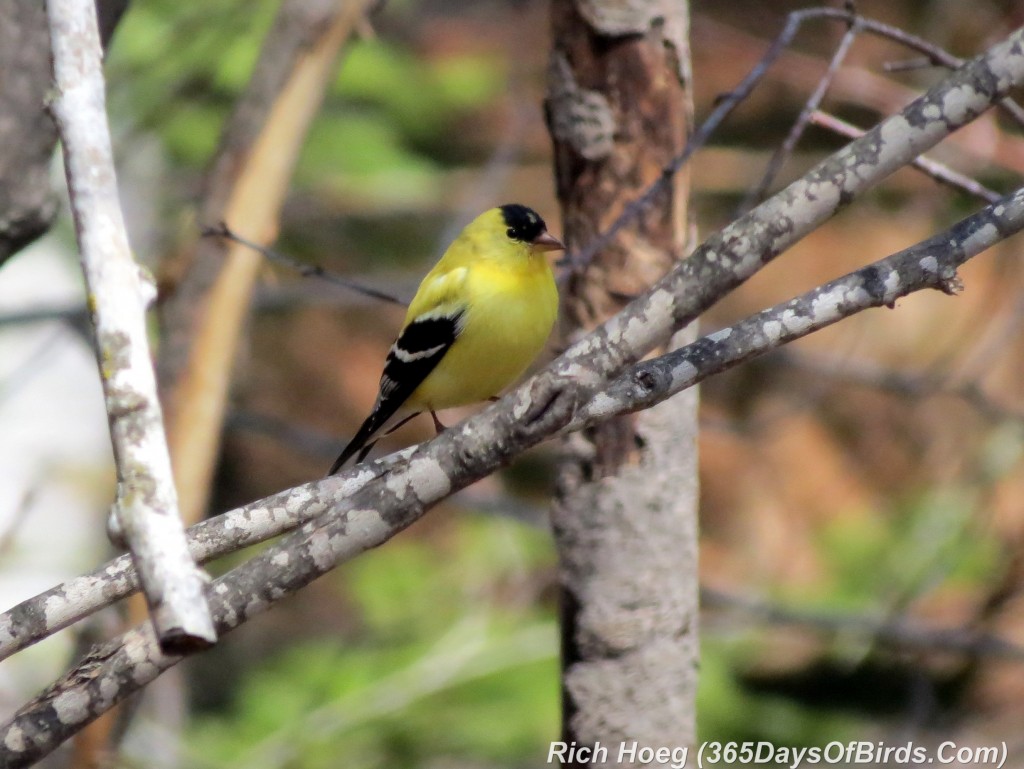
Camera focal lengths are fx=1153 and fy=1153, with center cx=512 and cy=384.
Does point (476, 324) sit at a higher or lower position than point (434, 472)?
higher

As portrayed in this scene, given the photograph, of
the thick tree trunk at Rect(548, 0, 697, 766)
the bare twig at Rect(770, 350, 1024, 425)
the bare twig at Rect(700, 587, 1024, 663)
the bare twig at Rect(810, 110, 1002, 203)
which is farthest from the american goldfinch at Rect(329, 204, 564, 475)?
the bare twig at Rect(770, 350, 1024, 425)

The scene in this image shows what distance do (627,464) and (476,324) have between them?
0.82m

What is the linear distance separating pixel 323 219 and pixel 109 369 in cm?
671

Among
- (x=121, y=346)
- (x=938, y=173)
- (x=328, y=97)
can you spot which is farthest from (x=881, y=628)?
(x=121, y=346)

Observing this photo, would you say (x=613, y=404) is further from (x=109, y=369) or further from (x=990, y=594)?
(x=990, y=594)

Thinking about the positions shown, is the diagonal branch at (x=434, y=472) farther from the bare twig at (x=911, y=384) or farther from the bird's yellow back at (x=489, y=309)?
the bare twig at (x=911, y=384)

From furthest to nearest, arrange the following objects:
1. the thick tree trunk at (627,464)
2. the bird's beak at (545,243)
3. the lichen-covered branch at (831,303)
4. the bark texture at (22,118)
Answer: the bird's beak at (545,243), the bark texture at (22,118), the thick tree trunk at (627,464), the lichen-covered branch at (831,303)

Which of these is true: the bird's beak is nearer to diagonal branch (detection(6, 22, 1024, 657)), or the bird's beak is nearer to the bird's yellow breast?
the bird's yellow breast

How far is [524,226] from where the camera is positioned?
394 cm

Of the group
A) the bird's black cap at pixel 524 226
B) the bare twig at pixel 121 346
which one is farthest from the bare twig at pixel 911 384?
the bare twig at pixel 121 346

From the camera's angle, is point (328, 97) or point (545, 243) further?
point (328, 97)

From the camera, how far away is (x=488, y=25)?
9750 mm

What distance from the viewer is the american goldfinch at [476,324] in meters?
3.68

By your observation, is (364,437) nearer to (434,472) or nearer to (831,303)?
(434,472)
